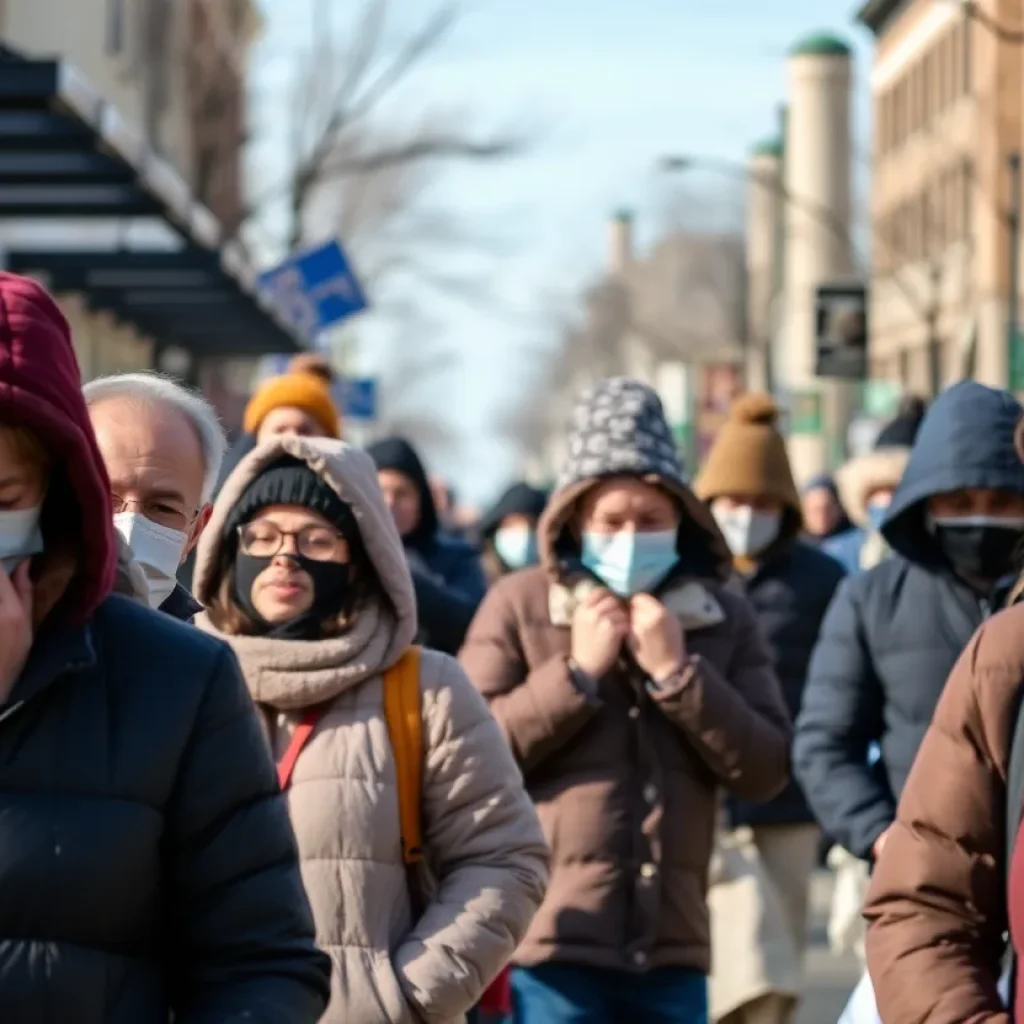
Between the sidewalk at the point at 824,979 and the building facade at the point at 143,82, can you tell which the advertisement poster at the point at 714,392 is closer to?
the building facade at the point at 143,82

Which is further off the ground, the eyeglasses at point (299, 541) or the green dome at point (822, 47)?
the green dome at point (822, 47)

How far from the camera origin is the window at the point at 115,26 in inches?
1448

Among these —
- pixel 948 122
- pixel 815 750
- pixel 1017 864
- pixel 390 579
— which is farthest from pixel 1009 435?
pixel 948 122

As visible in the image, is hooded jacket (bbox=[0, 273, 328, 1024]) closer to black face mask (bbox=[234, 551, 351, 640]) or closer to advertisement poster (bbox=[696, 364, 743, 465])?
black face mask (bbox=[234, 551, 351, 640])

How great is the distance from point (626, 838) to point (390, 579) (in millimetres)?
1459

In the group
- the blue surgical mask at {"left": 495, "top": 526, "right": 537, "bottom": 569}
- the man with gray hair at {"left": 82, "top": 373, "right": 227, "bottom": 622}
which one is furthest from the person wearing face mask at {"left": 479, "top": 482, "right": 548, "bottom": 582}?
the man with gray hair at {"left": 82, "top": 373, "right": 227, "bottom": 622}

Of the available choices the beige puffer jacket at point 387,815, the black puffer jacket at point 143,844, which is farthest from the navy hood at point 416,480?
the black puffer jacket at point 143,844

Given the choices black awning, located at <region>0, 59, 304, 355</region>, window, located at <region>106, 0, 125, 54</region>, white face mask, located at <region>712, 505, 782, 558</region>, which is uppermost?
window, located at <region>106, 0, 125, 54</region>

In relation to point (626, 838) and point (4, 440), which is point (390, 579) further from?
point (4, 440)

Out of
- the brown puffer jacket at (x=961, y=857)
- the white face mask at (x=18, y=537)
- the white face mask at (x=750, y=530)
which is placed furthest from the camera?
the white face mask at (x=750, y=530)

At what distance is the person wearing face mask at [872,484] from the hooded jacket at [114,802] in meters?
7.57

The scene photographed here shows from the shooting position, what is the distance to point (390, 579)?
5.44 m

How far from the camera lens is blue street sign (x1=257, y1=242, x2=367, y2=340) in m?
20.8

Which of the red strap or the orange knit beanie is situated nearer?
the red strap
